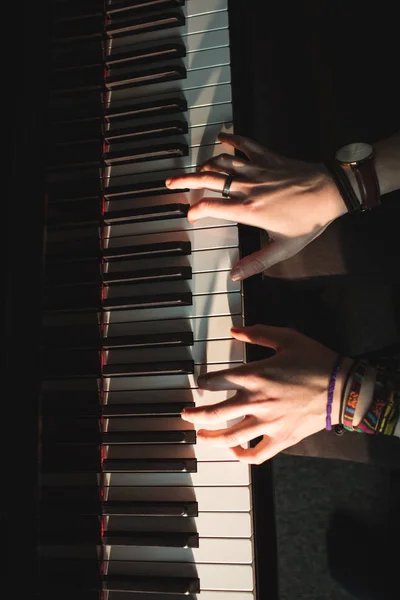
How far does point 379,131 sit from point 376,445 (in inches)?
30.8

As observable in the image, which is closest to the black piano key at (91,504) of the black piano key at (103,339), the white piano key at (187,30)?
the black piano key at (103,339)

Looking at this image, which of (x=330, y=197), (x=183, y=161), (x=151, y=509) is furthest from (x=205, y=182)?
(x=151, y=509)

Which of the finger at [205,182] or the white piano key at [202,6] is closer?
the finger at [205,182]

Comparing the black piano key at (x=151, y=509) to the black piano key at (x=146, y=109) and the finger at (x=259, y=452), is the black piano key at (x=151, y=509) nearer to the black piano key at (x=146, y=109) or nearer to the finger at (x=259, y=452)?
the finger at (x=259, y=452)

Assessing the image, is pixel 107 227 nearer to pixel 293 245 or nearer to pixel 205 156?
pixel 205 156

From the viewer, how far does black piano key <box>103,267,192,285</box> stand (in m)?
1.17

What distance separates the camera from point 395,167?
1.11m

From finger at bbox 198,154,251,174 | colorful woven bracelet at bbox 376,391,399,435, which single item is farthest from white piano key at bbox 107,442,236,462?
finger at bbox 198,154,251,174

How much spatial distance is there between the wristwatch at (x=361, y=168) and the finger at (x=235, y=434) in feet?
1.74

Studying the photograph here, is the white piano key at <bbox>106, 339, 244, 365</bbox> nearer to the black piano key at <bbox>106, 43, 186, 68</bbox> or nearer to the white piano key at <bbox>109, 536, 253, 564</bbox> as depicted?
the white piano key at <bbox>109, 536, 253, 564</bbox>

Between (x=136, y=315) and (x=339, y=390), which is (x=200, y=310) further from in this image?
(x=339, y=390)

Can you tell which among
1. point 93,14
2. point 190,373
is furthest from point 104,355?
point 93,14

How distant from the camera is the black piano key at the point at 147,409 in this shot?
44.8 inches

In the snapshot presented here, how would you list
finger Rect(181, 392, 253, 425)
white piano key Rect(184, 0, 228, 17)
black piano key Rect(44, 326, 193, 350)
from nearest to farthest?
finger Rect(181, 392, 253, 425) → black piano key Rect(44, 326, 193, 350) → white piano key Rect(184, 0, 228, 17)
